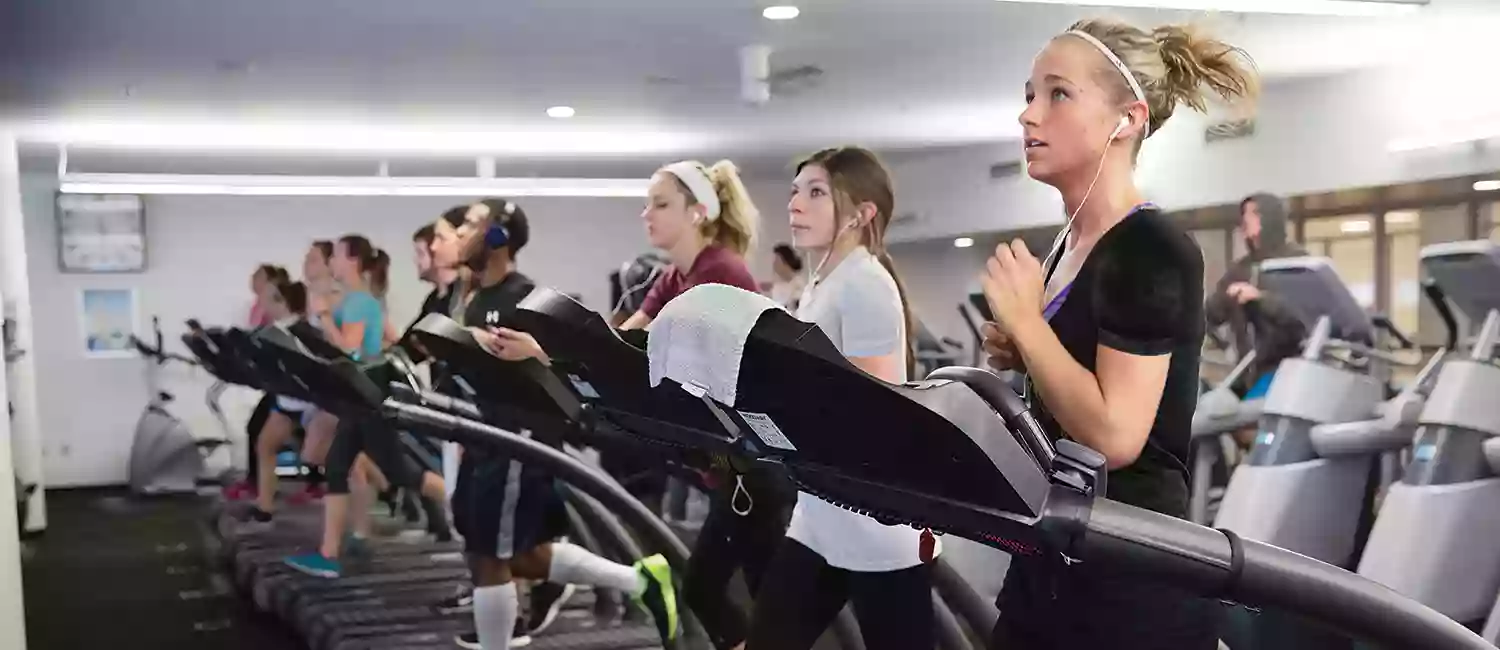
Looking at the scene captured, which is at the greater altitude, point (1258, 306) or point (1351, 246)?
point (1351, 246)

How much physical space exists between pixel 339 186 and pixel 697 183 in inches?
282

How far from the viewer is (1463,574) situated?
3697 millimetres

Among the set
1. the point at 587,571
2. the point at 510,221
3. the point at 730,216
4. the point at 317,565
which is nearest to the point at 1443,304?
the point at 730,216

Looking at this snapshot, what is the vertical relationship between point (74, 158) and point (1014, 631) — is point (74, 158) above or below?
above

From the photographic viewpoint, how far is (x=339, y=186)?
9.30 metres

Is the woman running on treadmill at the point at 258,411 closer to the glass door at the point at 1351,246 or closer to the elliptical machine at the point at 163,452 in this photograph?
the elliptical machine at the point at 163,452

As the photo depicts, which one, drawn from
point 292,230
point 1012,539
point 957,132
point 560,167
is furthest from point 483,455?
point 292,230

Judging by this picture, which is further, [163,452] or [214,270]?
[214,270]

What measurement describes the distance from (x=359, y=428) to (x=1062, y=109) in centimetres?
398

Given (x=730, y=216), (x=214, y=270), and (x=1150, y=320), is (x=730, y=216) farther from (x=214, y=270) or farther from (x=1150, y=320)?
(x=214, y=270)

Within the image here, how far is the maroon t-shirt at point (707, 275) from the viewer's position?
264cm

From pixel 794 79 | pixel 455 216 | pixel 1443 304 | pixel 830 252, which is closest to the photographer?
pixel 830 252

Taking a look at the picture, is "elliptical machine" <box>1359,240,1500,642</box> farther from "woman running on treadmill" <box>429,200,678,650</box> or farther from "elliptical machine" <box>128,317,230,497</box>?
"elliptical machine" <box>128,317,230,497</box>

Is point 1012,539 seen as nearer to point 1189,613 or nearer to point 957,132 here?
point 1189,613
